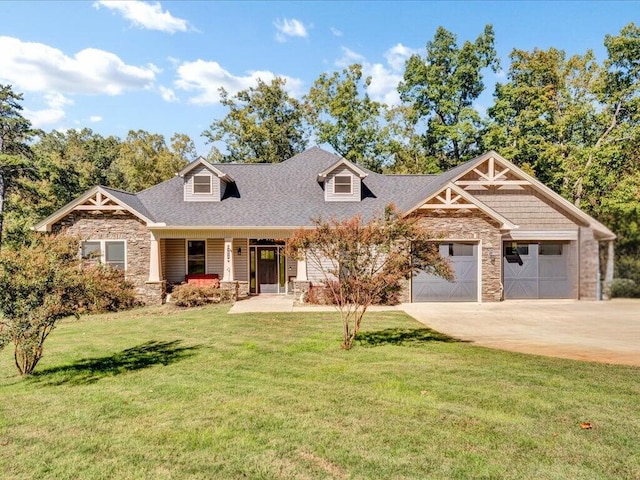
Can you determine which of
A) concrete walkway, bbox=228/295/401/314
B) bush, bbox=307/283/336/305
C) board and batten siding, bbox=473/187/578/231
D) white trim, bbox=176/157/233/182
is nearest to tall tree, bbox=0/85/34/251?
white trim, bbox=176/157/233/182

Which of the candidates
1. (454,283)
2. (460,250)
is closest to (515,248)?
(460,250)

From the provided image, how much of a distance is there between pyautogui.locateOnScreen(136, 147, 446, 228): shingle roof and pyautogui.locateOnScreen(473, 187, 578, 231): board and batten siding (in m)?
3.26

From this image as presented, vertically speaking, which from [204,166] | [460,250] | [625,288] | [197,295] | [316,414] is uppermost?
[204,166]

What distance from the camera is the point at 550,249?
18.9 m

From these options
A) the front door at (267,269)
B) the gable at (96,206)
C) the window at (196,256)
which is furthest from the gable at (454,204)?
the gable at (96,206)

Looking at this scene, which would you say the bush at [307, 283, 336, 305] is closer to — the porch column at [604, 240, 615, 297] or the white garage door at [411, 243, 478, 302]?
the white garage door at [411, 243, 478, 302]

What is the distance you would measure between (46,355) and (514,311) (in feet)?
50.7

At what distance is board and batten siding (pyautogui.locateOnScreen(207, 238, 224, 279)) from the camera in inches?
820

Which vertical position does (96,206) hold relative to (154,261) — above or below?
above

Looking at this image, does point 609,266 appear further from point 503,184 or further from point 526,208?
point 526,208

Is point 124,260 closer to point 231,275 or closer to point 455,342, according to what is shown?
point 231,275

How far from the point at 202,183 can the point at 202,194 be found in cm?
61

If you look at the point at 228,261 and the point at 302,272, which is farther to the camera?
the point at 228,261

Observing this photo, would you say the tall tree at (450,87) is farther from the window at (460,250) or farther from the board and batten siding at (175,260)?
the board and batten siding at (175,260)
